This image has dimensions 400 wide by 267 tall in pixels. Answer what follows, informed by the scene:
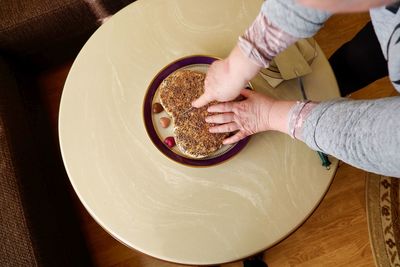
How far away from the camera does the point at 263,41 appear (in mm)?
630

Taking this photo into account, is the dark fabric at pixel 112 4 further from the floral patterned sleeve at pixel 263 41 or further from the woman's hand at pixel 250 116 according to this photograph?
the floral patterned sleeve at pixel 263 41

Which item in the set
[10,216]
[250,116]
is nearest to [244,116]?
[250,116]

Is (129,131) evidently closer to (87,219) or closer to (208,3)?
(208,3)

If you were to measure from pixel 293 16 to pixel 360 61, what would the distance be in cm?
63

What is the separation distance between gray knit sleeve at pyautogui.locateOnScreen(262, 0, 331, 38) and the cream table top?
380mm

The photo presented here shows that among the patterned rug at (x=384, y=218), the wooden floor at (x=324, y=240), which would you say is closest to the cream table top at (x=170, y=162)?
the wooden floor at (x=324, y=240)

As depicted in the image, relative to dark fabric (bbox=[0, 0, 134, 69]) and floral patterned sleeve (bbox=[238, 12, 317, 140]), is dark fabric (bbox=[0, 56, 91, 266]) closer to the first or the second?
dark fabric (bbox=[0, 0, 134, 69])

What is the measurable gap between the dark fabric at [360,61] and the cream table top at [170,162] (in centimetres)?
17

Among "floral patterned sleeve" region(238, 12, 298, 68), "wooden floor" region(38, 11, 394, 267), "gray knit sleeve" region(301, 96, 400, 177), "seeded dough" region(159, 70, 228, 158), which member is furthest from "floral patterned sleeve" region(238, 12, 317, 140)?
"wooden floor" region(38, 11, 394, 267)

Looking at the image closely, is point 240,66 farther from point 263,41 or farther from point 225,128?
point 225,128

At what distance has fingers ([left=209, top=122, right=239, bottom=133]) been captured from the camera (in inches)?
35.2

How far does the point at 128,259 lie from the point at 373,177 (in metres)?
1.01

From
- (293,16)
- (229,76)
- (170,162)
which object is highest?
(293,16)

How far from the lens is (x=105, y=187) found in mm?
899
